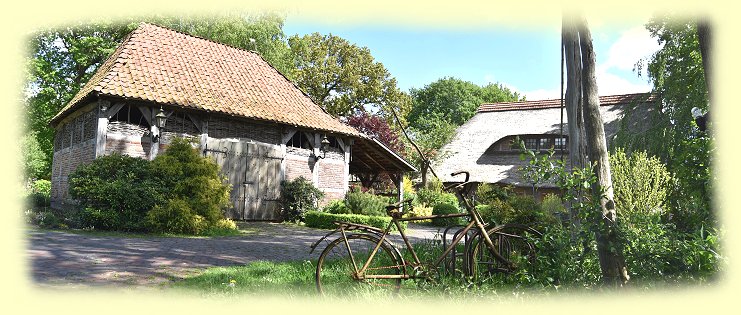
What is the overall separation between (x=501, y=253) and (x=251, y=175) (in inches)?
423

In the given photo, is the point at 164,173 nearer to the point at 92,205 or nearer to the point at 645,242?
the point at 92,205

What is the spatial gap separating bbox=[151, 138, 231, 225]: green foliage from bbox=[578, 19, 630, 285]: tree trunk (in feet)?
27.7

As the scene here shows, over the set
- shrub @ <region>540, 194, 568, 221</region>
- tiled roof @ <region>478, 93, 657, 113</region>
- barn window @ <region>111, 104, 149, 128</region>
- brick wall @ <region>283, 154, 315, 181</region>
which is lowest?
shrub @ <region>540, 194, 568, 221</region>

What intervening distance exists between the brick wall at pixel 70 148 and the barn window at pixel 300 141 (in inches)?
219

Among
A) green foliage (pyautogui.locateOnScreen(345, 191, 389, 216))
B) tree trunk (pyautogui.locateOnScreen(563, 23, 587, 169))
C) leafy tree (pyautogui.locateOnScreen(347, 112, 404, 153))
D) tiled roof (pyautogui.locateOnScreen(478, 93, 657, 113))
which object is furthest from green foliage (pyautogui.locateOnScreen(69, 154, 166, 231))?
tiled roof (pyautogui.locateOnScreen(478, 93, 657, 113))

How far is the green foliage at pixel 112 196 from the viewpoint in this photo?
9.76 meters

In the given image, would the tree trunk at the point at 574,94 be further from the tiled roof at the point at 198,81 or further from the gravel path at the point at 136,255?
the tiled roof at the point at 198,81

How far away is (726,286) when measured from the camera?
3.79 metres

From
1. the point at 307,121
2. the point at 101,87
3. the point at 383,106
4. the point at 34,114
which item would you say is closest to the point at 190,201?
the point at 101,87

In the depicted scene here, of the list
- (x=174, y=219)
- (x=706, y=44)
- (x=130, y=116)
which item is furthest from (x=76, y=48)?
(x=706, y=44)

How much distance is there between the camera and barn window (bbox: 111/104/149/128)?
1196 centimetres

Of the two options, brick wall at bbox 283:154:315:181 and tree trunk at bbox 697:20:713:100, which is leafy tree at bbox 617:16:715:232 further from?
brick wall at bbox 283:154:315:181

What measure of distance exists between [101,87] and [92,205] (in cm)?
292

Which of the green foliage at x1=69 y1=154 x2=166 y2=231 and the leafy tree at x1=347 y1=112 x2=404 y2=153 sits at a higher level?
the leafy tree at x1=347 y1=112 x2=404 y2=153
